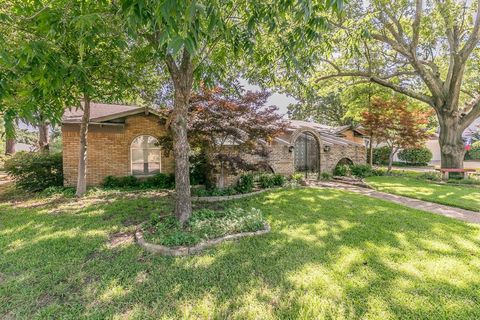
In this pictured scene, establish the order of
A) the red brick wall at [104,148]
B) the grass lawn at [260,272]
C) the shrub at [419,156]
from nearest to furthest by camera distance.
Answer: the grass lawn at [260,272], the red brick wall at [104,148], the shrub at [419,156]

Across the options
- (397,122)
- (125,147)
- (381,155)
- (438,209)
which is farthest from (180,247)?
(381,155)

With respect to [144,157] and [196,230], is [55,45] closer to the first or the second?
[196,230]

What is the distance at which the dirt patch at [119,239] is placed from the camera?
4436 millimetres

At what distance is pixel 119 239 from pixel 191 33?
4.36 meters

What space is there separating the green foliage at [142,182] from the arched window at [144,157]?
0.61m

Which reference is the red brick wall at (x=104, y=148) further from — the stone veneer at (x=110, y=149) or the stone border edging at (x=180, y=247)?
the stone border edging at (x=180, y=247)

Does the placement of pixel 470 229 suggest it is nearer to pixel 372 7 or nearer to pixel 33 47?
pixel 33 47

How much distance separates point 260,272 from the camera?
134 inches

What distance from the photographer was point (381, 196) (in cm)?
862

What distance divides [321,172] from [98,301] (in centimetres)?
1226

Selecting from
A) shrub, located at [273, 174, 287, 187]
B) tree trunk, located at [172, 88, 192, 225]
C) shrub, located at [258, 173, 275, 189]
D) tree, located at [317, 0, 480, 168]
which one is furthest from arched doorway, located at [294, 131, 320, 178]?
tree trunk, located at [172, 88, 192, 225]

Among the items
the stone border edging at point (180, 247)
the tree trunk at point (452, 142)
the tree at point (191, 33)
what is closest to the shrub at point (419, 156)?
the tree trunk at point (452, 142)

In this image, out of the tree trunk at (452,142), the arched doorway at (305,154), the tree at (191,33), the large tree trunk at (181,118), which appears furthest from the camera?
the arched doorway at (305,154)

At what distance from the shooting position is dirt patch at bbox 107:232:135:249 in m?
4.44
